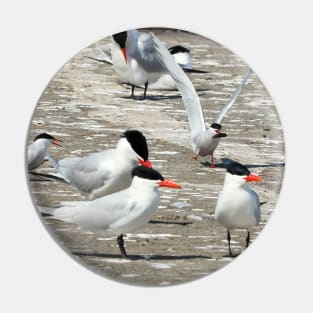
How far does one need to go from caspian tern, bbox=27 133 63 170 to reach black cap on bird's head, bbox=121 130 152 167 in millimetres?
420

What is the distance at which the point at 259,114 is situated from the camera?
5.75 m

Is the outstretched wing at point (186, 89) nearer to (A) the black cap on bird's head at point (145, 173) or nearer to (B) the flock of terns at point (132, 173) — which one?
(B) the flock of terns at point (132, 173)

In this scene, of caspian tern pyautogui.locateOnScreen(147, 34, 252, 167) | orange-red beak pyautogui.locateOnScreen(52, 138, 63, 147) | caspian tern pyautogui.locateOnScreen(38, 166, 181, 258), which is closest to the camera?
caspian tern pyautogui.locateOnScreen(38, 166, 181, 258)

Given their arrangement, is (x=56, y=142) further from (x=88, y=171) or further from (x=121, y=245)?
(x=121, y=245)

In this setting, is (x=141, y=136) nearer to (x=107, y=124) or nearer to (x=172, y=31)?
(x=107, y=124)

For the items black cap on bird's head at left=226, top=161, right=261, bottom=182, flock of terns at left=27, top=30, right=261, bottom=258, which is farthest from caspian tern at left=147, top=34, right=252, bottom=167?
black cap on bird's head at left=226, top=161, right=261, bottom=182

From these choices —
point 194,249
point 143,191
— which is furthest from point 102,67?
point 194,249

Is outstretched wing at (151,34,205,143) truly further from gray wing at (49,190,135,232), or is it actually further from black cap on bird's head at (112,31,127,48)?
gray wing at (49,190,135,232)

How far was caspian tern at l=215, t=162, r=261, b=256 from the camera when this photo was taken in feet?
18.3

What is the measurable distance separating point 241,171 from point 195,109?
0.45 metres

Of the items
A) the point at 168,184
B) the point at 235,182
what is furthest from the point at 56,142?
the point at 235,182

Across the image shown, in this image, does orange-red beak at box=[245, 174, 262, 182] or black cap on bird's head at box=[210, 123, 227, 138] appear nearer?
orange-red beak at box=[245, 174, 262, 182]

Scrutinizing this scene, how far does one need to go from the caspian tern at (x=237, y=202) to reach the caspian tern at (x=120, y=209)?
14.8 inches

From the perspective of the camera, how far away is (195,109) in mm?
5742
